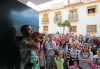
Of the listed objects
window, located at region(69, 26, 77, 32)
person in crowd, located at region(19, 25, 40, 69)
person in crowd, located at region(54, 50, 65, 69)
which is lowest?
person in crowd, located at region(54, 50, 65, 69)

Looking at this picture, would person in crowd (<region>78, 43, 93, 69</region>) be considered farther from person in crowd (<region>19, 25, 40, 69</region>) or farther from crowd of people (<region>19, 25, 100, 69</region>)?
person in crowd (<region>19, 25, 40, 69</region>)

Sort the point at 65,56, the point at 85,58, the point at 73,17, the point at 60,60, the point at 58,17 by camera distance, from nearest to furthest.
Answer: the point at 85,58, the point at 60,60, the point at 65,56, the point at 73,17, the point at 58,17

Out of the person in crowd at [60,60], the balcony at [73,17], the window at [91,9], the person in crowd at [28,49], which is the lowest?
the person in crowd at [60,60]

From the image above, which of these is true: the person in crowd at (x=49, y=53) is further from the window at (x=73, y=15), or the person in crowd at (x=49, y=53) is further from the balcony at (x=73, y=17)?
the window at (x=73, y=15)

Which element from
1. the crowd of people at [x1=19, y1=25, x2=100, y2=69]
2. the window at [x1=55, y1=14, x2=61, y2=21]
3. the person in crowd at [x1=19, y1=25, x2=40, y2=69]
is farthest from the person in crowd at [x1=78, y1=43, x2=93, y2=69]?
the window at [x1=55, y1=14, x2=61, y2=21]

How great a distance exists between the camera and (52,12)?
1956 centimetres

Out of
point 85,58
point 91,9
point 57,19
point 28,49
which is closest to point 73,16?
point 91,9

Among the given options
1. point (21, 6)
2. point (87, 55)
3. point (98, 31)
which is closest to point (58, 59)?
point (87, 55)

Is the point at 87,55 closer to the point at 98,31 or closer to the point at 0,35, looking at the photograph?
the point at 0,35

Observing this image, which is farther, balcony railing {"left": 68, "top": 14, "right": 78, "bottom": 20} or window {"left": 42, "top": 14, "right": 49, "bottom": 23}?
window {"left": 42, "top": 14, "right": 49, "bottom": 23}

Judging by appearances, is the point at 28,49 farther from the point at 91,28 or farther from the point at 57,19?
the point at 57,19

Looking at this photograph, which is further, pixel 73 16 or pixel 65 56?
pixel 73 16

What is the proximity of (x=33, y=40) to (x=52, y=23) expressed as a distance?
17.9 metres

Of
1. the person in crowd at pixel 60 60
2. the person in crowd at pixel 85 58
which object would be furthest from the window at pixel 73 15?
the person in crowd at pixel 85 58
